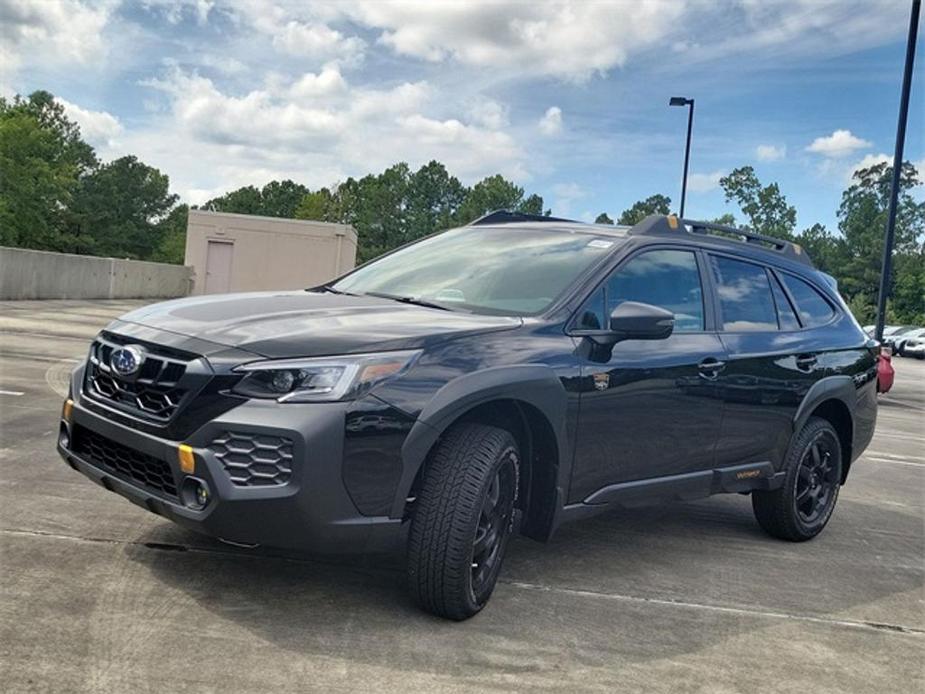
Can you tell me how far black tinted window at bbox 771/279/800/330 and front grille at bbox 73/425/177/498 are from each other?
3634mm

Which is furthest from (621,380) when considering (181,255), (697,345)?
(181,255)

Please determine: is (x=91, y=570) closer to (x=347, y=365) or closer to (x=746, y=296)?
(x=347, y=365)

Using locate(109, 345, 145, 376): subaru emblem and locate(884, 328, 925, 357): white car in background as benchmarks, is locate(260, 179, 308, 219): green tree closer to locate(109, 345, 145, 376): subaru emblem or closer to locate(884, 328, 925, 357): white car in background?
locate(884, 328, 925, 357): white car in background

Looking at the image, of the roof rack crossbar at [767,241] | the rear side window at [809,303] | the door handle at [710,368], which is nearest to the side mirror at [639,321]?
the door handle at [710,368]

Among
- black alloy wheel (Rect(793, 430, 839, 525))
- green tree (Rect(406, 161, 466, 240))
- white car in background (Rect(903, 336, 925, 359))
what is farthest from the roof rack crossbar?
green tree (Rect(406, 161, 466, 240))

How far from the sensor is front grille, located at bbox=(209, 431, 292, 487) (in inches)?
122

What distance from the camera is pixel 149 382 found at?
3355 millimetres

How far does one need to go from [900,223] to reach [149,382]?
4134 inches

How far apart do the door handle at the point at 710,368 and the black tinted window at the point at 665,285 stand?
0.19m

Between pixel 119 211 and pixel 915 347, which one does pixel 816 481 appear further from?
pixel 119 211

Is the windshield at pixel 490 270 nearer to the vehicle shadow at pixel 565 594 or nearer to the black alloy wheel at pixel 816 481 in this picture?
the vehicle shadow at pixel 565 594

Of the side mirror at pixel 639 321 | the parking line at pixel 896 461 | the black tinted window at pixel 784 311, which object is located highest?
the black tinted window at pixel 784 311

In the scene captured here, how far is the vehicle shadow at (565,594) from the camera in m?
3.38

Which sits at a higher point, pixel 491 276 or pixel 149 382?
pixel 491 276
